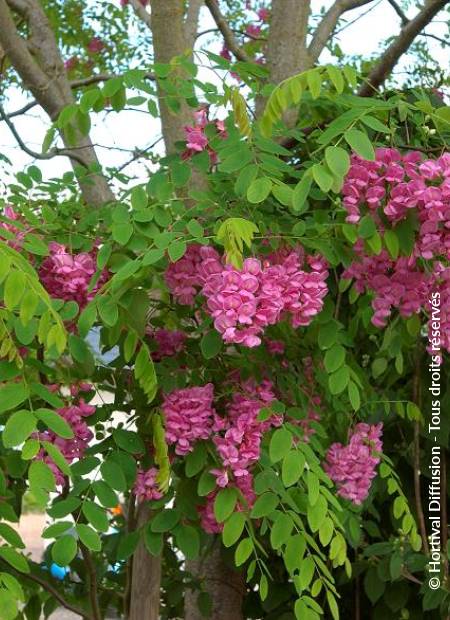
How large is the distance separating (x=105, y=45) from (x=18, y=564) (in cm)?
318

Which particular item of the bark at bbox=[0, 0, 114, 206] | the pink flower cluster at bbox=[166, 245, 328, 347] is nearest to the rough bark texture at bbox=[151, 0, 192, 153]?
the bark at bbox=[0, 0, 114, 206]

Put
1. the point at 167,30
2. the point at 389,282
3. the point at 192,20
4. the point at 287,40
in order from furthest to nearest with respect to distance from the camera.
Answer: the point at 192,20
the point at 287,40
the point at 167,30
the point at 389,282

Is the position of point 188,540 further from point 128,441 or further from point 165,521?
point 128,441

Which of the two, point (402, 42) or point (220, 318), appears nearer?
point (220, 318)

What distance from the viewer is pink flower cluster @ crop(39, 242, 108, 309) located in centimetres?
171

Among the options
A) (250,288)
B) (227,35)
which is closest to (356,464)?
(250,288)

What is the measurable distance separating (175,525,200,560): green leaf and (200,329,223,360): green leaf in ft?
1.07

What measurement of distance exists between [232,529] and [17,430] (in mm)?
422

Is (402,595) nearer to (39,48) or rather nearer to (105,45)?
(39,48)

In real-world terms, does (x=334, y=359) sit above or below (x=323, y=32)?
below

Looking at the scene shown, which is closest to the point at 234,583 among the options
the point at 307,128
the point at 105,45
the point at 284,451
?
the point at 284,451

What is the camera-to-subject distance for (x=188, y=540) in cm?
179

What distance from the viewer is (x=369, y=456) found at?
1979mm

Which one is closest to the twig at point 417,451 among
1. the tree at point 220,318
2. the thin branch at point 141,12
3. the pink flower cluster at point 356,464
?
the tree at point 220,318
